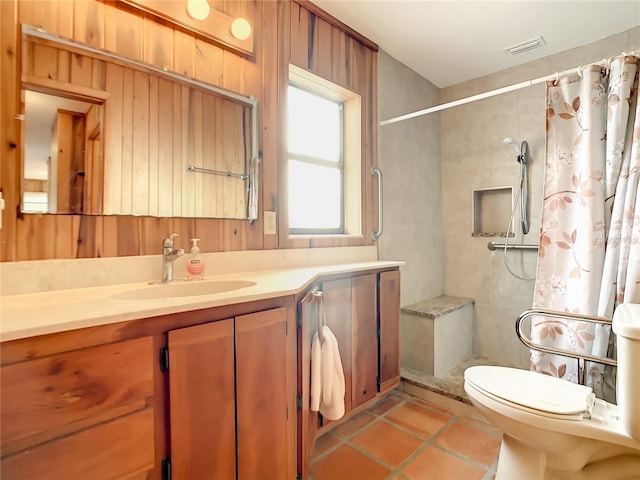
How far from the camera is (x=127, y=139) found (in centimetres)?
127

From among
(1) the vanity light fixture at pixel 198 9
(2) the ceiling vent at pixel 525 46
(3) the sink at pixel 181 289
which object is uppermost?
(2) the ceiling vent at pixel 525 46

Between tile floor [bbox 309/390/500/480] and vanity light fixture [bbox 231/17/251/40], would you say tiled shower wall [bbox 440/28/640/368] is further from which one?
vanity light fixture [bbox 231/17/251/40]

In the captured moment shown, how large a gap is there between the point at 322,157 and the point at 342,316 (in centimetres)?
109

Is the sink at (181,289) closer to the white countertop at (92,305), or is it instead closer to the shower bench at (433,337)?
the white countertop at (92,305)

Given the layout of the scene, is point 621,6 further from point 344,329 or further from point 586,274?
point 344,329

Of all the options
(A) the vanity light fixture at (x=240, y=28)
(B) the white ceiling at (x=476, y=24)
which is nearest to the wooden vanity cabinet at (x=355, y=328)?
(A) the vanity light fixture at (x=240, y=28)

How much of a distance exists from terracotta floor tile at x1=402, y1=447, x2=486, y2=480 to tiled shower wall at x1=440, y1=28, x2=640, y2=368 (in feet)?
4.18

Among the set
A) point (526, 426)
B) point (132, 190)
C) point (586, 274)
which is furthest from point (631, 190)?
point (132, 190)

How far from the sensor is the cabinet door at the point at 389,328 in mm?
1965

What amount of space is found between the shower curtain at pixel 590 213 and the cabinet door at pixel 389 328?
0.77 m

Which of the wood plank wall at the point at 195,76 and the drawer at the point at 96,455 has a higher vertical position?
the wood plank wall at the point at 195,76

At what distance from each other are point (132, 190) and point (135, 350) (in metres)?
0.72

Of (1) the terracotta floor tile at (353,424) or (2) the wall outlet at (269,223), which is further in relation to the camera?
(1) the terracotta floor tile at (353,424)

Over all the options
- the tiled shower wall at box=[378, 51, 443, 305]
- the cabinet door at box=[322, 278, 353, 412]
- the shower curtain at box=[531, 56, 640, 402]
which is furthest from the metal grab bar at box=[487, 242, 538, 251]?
the cabinet door at box=[322, 278, 353, 412]
